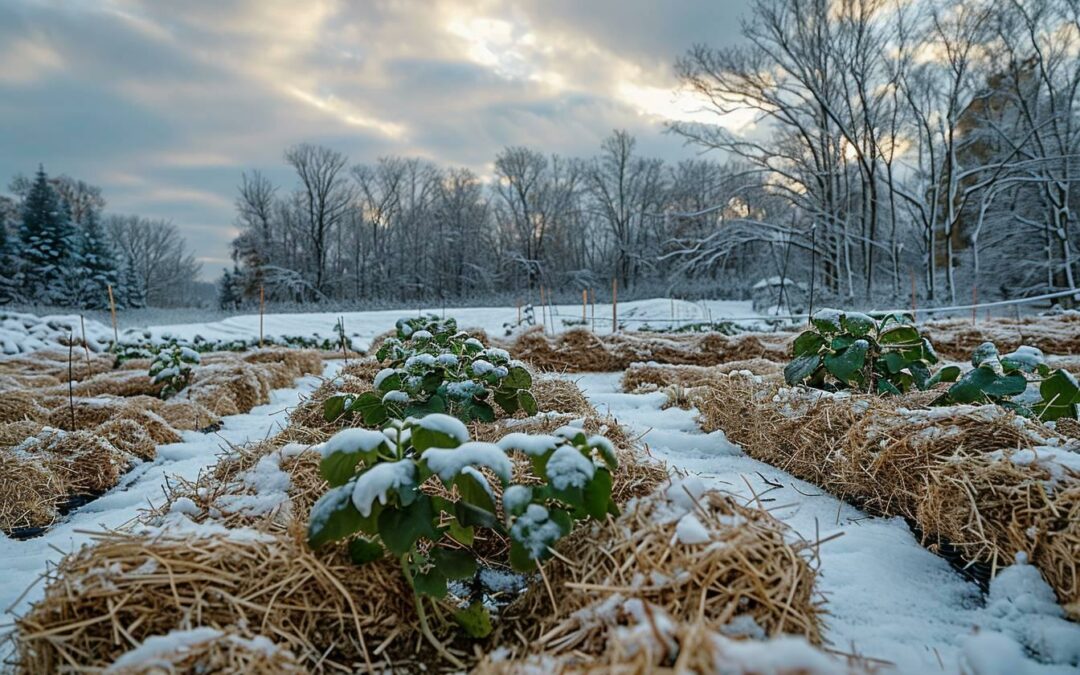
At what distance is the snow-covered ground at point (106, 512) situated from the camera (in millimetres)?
1223

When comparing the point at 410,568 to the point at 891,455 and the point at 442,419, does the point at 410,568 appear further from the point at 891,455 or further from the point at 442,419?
the point at 891,455

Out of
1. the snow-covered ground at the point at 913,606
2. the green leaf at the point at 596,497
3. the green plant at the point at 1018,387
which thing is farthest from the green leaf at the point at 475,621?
the green plant at the point at 1018,387

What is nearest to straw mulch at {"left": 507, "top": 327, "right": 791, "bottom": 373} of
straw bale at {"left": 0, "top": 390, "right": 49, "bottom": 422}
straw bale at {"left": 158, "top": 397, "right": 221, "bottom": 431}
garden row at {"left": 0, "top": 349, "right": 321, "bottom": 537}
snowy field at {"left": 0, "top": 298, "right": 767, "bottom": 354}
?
snowy field at {"left": 0, "top": 298, "right": 767, "bottom": 354}

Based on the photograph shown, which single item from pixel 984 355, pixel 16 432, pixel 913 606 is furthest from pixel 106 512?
pixel 984 355

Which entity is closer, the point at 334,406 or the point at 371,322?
the point at 334,406

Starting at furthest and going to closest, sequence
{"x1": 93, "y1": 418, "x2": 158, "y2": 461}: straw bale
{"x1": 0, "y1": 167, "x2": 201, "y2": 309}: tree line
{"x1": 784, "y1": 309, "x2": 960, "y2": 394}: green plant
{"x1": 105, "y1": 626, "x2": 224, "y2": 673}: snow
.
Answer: {"x1": 0, "y1": 167, "x2": 201, "y2": 309}: tree line, {"x1": 93, "y1": 418, "x2": 158, "y2": 461}: straw bale, {"x1": 784, "y1": 309, "x2": 960, "y2": 394}: green plant, {"x1": 105, "y1": 626, "x2": 224, "y2": 673}: snow

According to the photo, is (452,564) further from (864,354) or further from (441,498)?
(864,354)

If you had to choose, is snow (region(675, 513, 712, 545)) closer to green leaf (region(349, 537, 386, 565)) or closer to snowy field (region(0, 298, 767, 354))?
green leaf (region(349, 537, 386, 565))

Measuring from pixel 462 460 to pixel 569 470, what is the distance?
0.20 metres

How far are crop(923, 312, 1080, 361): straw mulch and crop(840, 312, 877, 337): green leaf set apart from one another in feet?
14.0

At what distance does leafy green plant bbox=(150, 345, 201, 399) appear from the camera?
3775mm

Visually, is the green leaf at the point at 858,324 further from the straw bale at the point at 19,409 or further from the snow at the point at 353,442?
the straw bale at the point at 19,409

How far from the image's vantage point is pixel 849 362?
212 cm

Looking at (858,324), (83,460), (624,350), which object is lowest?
(83,460)
